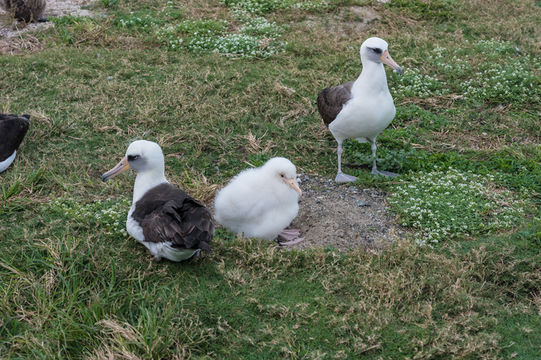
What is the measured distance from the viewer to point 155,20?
31.0 feet

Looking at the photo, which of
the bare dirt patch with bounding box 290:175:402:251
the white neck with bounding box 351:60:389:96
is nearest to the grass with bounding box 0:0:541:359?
the bare dirt patch with bounding box 290:175:402:251

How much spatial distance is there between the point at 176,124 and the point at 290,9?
160 inches

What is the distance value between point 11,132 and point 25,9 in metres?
4.22

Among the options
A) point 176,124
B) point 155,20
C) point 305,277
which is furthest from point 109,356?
point 155,20

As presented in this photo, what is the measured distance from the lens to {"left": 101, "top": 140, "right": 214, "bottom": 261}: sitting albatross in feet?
13.3

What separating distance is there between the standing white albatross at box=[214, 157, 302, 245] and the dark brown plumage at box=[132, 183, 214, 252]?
506 mm

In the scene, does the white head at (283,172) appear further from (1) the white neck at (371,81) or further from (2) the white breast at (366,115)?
(1) the white neck at (371,81)

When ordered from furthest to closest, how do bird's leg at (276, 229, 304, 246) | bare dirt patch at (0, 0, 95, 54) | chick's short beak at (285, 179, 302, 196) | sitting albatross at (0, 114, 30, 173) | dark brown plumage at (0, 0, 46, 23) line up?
dark brown plumage at (0, 0, 46, 23)
bare dirt patch at (0, 0, 95, 54)
sitting albatross at (0, 114, 30, 173)
bird's leg at (276, 229, 304, 246)
chick's short beak at (285, 179, 302, 196)

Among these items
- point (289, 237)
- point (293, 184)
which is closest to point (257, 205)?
point (293, 184)

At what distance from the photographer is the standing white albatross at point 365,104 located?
575 centimetres

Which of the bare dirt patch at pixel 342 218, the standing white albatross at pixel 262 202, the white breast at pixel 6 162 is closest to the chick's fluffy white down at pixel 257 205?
the standing white albatross at pixel 262 202

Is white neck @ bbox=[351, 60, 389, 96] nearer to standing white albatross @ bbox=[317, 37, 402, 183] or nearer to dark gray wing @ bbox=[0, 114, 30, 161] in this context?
standing white albatross @ bbox=[317, 37, 402, 183]

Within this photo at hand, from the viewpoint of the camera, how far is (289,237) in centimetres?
521

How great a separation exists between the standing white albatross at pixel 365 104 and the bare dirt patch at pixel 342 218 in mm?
245
